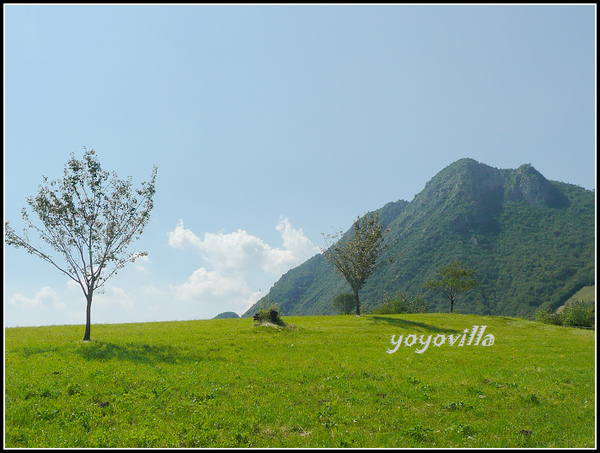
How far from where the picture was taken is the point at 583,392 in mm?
21266

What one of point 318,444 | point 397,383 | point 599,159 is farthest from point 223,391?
point 599,159

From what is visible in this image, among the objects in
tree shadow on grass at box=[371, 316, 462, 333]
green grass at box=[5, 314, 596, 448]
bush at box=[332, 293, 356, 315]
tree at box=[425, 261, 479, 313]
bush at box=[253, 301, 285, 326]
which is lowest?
bush at box=[332, 293, 356, 315]

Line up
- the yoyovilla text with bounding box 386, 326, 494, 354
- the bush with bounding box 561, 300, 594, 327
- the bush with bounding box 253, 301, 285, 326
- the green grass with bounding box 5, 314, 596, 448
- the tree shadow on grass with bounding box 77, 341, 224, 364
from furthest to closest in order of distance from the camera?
the bush with bounding box 561, 300, 594, 327 → the bush with bounding box 253, 301, 285, 326 → the yoyovilla text with bounding box 386, 326, 494, 354 → the tree shadow on grass with bounding box 77, 341, 224, 364 → the green grass with bounding box 5, 314, 596, 448

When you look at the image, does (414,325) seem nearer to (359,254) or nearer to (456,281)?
(359,254)

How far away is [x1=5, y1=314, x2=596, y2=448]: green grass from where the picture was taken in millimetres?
14094

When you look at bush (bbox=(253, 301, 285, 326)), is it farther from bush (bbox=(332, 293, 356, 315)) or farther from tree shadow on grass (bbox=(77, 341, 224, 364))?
bush (bbox=(332, 293, 356, 315))

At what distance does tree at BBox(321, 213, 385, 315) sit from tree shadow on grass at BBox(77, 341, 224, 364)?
131 ft

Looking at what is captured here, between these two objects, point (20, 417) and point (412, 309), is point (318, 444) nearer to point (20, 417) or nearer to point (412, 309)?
point (20, 417)

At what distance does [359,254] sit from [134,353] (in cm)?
4525

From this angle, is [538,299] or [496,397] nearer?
[496,397]

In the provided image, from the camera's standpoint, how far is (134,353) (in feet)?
90.5

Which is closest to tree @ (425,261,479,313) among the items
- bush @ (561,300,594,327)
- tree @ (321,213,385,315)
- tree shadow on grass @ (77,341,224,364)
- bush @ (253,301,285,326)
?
bush @ (561,300,594,327)

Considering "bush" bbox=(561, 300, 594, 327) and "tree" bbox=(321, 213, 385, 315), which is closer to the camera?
"tree" bbox=(321, 213, 385, 315)

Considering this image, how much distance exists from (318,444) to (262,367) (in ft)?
37.4
